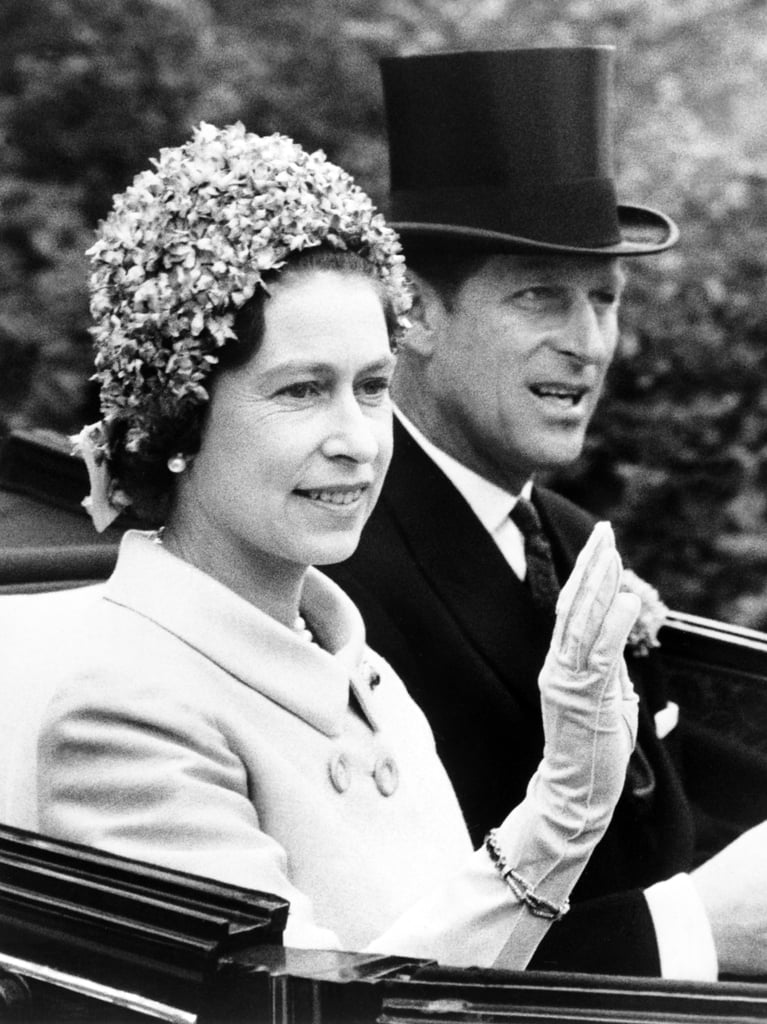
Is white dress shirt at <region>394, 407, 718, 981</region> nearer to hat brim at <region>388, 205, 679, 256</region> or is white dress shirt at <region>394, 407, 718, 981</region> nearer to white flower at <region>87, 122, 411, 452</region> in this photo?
Answer: white flower at <region>87, 122, 411, 452</region>

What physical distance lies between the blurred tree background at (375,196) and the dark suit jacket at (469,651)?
290cm

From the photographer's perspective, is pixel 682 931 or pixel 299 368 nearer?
pixel 299 368

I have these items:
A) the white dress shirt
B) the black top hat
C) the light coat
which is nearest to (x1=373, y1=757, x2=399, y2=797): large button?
the light coat

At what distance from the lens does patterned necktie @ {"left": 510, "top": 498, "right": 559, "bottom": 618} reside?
10.1 feet

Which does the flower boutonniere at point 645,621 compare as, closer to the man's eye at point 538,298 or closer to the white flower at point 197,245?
the man's eye at point 538,298

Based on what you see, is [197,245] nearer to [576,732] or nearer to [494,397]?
[576,732]

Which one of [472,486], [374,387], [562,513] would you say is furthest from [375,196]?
[374,387]

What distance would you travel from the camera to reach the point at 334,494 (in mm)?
2064

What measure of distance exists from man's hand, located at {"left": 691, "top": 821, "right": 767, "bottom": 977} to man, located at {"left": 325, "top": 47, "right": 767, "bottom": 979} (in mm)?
567

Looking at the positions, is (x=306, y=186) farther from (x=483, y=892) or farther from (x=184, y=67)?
(x=184, y=67)

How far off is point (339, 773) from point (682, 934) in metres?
0.50

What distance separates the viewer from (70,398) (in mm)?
6250

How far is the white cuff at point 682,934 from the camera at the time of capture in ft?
7.40

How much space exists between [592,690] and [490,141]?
5.08 feet
